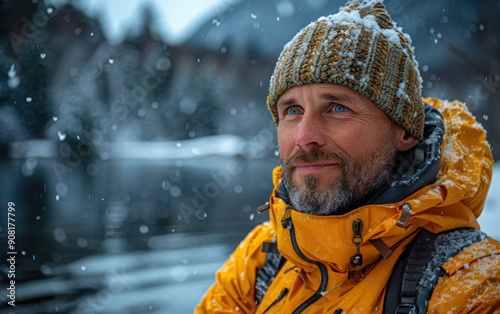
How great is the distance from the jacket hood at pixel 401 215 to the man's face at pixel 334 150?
0.41 ft

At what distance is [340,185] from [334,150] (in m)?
0.15

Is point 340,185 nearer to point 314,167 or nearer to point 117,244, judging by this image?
point 314,167

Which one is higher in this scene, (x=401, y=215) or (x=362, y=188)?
(x=362, y=188)

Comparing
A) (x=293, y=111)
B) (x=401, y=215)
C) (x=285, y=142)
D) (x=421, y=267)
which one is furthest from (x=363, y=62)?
(x=421, y=267)

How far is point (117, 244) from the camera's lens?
10922mm

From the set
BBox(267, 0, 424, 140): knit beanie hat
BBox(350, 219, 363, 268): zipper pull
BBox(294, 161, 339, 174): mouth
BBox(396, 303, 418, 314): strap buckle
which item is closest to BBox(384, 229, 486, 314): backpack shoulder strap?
BBox(396, 303, 418, 314): strap buckle

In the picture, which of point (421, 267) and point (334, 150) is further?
point (334, 150)

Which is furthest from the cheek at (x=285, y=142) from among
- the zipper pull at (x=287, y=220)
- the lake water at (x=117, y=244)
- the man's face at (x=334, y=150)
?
the lake water at (x=117, y=244)

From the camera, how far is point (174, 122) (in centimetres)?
5472

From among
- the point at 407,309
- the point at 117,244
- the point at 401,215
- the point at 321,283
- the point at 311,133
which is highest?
the point at 117,244

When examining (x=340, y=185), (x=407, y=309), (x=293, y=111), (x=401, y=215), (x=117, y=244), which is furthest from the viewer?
(x=117, y=244)

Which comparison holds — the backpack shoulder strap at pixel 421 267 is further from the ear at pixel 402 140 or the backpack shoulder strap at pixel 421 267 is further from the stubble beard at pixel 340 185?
the ear at pixel 402 140

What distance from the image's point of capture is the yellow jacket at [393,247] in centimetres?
157

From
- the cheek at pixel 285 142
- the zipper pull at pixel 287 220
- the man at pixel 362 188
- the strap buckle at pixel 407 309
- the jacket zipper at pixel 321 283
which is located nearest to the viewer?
the strap buckle at pixel 407 309
